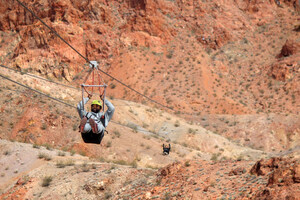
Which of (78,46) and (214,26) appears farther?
(214,26)

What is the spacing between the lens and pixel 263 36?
46969mm

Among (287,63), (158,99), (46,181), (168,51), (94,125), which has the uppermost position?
(168,51)

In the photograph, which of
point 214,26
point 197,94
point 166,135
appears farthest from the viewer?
point 214,26

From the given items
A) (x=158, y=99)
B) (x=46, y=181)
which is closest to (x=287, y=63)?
(x=158, y=99)

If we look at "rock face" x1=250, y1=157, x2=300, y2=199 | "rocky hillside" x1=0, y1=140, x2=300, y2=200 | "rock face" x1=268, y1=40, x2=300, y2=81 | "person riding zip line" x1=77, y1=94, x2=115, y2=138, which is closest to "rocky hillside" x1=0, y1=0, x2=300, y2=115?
"rock face" x1=268, y1=40, x2=300, y2=81

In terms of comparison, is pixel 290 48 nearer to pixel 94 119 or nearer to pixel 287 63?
pixel 287 63

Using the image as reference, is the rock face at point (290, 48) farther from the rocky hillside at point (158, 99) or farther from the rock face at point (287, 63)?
the rocky hillside at point (158, 99)

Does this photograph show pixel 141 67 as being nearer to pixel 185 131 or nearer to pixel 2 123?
pixel 185 131

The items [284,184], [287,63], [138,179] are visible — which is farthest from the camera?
[287,63]

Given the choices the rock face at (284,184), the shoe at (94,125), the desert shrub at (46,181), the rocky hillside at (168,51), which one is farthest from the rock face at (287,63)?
the shoe at (94,125)

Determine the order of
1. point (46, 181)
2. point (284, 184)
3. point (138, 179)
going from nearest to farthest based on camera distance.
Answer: point (284, 184)
point (138, 179)
point (46, 181)

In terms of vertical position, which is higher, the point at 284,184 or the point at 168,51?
the point at 168,51

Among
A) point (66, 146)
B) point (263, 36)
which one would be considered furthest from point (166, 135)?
point (263, 36)

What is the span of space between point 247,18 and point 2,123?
4009cm
